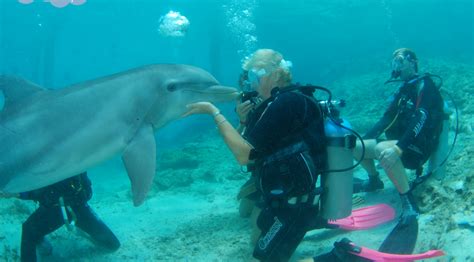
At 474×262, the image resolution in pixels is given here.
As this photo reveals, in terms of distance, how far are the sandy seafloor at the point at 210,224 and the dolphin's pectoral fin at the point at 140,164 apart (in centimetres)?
211

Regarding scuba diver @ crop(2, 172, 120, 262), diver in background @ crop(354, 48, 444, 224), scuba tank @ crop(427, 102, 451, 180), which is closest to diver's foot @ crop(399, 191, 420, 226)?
diver in background @ crop(354, 48, 444, 224)

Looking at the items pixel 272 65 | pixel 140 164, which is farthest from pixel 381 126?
pixel 140 164

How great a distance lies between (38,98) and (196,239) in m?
3.32

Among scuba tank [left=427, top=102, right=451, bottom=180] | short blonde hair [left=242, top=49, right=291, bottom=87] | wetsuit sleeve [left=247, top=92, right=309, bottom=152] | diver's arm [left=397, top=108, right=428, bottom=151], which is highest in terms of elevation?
short blonde hair [left=242, top=49, right=291, bottom=87]

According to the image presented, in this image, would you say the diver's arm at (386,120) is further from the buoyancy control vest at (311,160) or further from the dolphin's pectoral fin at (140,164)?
the dolphin's pectoral fin at (140,164)

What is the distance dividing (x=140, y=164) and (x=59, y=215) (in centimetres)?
279

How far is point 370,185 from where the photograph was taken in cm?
609

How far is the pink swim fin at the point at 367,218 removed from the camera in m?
5.05

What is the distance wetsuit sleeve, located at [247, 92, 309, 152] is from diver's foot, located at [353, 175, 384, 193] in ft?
10.6

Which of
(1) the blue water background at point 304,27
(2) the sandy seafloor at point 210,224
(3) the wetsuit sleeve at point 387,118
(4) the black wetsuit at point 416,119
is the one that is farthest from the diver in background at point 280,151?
(1) the blue water background at point 304,27

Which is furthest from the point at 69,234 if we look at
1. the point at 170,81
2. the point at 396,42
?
the point at 396,42

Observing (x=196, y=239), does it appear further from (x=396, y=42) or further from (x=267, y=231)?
(x=396, y=42)

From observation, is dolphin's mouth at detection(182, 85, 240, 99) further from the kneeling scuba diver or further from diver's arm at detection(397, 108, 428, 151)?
diver's arm at detection(397, 108, 428, 151)

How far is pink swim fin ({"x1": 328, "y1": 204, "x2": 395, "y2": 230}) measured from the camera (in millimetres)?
5055
